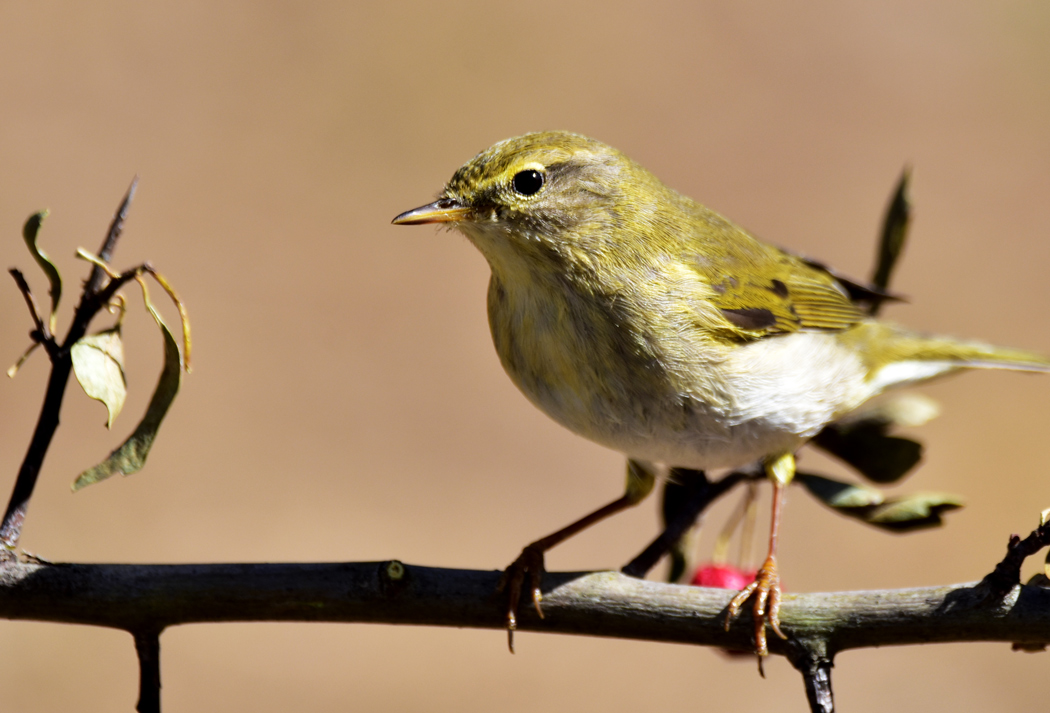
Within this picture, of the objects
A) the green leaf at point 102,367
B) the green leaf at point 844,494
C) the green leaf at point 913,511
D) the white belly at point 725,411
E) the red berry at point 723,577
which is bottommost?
the green leaf at point 102,367

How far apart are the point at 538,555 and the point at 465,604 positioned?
814mm

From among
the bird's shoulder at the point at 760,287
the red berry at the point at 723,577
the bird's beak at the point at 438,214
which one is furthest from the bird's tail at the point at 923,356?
the bird's beak at the point at 438,214

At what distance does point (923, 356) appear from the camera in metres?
4.32

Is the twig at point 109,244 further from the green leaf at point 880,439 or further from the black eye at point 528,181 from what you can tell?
the green leaf at point 880,439

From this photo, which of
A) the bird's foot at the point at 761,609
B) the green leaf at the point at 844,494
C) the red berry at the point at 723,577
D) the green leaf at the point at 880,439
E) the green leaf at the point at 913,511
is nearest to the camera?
the bird's foot at the point at 761,609

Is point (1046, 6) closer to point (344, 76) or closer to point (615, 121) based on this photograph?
point (615, 121)

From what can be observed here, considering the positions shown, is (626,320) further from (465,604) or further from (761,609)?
(465,604)

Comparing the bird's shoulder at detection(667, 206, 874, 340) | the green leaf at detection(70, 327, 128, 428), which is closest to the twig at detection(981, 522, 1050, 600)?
the bird's shoulder at detection(667, 206, 874, 340)

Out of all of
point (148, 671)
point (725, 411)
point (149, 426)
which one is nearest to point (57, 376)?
point (149, 426)

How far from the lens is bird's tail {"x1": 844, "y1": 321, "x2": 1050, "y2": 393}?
4.19 m

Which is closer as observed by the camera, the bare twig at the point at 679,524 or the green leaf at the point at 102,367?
the green leaf at the point at 102,367

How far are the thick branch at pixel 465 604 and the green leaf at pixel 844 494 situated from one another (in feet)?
2.42

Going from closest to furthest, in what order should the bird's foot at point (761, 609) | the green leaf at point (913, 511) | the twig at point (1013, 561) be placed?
the twig at point (1013, 561), the bird's foot at point (761, 609), the green leaf at point (913, 511)

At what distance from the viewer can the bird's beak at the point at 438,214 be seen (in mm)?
3059
